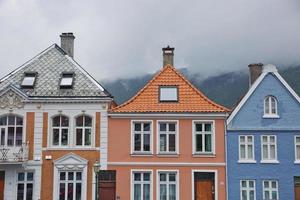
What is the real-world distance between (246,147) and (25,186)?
41.6ft

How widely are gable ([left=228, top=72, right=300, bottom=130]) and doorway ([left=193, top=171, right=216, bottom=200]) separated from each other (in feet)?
9.92

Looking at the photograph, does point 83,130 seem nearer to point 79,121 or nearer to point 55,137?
point 79,121

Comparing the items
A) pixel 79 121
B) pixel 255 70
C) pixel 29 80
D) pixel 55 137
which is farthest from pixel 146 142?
pixel 255 70

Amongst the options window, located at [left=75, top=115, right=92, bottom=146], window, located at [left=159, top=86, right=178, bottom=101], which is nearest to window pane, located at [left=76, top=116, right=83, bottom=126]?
window, located at [left=75, top=115, right=92, bottom=146]

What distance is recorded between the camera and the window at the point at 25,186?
28625 mm

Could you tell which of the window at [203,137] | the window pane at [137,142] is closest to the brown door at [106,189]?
the window pane at [137,142]

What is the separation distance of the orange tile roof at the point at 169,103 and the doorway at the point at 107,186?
3.70 meters

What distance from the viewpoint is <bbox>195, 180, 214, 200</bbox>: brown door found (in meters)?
28.6

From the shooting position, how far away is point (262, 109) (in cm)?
2911

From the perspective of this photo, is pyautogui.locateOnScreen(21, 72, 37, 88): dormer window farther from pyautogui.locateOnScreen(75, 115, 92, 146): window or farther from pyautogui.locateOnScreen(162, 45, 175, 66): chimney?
pyautogui.locateOnScreen(162, 45, 175, 66): chimney

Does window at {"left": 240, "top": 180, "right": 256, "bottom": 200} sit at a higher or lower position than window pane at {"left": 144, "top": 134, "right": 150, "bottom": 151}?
lower

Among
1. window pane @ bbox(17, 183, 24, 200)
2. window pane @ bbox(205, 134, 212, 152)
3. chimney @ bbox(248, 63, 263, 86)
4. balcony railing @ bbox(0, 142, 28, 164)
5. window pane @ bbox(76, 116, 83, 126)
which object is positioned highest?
chimney @ bbox(248, 63, 263, 86)

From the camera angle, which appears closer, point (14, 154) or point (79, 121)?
point (14, 154)

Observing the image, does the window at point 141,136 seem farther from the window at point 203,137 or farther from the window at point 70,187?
the window at point 70,187
